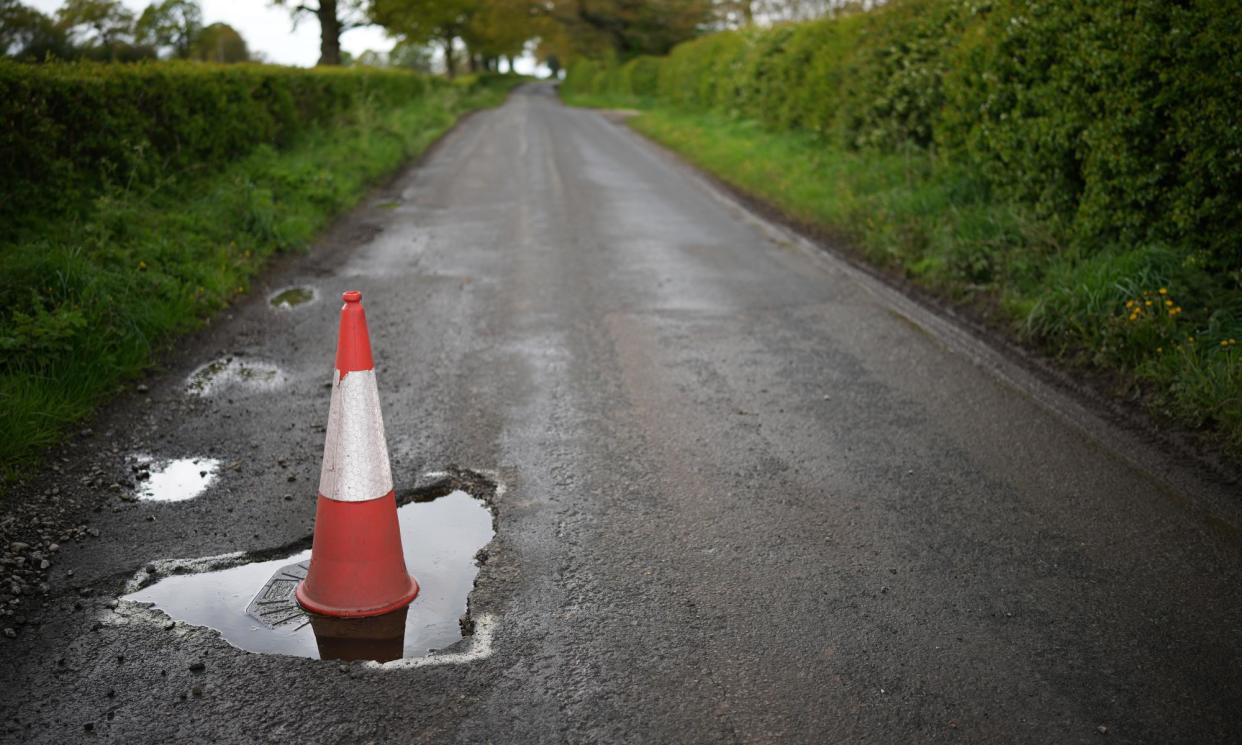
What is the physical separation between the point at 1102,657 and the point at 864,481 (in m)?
1.50

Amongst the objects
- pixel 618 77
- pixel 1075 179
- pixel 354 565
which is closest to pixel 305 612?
pixel 354 565

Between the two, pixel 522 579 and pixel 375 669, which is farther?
pixel 522 579

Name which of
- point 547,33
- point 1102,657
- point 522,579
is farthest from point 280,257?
point 547,33

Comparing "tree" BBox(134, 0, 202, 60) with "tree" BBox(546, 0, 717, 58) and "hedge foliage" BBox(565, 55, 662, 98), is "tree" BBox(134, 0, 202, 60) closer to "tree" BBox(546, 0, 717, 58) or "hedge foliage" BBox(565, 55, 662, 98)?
"hedge foliage" BBox(565, 55, 662, 98)

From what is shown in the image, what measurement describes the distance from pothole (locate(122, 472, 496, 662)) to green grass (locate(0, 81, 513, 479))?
1.39 m

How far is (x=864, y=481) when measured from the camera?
4469 mm

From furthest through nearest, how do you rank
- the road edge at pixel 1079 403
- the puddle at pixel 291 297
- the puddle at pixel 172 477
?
the puddle at pixel 291 297 < the road edge at pixel 1079 403 < the puddle at pixel 172 477

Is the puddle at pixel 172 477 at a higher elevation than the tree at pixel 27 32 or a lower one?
lower

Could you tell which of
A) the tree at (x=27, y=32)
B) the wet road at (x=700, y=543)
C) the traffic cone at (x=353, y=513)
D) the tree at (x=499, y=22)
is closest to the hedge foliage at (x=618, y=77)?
the tree at (x=499, y=22)

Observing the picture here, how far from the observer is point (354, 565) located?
3312mm

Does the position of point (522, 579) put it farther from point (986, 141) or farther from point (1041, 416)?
point (986, 141)

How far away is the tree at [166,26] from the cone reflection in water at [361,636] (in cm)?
1536

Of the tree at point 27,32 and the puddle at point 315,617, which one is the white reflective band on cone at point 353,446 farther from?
the tree at point 27,32

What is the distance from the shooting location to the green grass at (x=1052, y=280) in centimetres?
525
